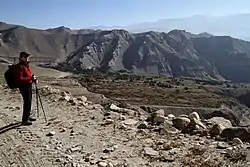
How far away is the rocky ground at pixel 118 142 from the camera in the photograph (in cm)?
908

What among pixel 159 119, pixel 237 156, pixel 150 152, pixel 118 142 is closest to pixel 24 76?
pixel 118 142

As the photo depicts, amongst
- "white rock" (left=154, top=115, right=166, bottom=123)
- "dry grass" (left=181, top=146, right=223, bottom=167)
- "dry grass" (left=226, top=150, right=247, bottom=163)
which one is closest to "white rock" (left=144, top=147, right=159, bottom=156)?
"dry grass" (left=181, top=146, right=223, bottom=167)

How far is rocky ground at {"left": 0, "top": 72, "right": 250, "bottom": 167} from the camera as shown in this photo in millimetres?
9078

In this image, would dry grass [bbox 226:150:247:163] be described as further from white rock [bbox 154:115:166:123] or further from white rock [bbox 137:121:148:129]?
white rock [bbox 154:115:166:123]

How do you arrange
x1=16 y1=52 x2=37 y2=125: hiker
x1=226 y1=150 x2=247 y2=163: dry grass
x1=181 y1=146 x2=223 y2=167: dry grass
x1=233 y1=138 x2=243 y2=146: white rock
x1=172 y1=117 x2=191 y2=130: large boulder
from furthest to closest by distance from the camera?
x1=172 y1=117 x2=191 y2=130: large boulder
x1=16 y1=52 x2=37 y2=125: hiker
x1=233 y1=138 x2=243 y2=146: white rock
x1=226 y1=150 x2=247 y2=163: dry grass
x1=181 y1=146 x2=223 y2=167: dry grass

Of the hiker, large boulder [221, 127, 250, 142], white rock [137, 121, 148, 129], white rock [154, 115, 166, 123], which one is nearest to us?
large boulder [221, 127, 250, 142]

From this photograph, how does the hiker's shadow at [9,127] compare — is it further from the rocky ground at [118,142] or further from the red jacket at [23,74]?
the red jacket at [23,74]

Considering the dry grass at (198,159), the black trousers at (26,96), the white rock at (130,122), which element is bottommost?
the white rock at (130,122)

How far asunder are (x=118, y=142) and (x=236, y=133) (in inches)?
118

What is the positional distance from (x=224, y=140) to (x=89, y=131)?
3754 millimetres

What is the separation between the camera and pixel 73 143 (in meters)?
10.6

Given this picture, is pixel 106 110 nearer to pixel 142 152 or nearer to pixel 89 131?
pixel 89 131

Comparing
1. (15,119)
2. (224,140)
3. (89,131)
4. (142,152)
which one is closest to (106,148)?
(142,152)

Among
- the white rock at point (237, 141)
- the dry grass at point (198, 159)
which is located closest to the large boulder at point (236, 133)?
the white rock at point (237, 141)
